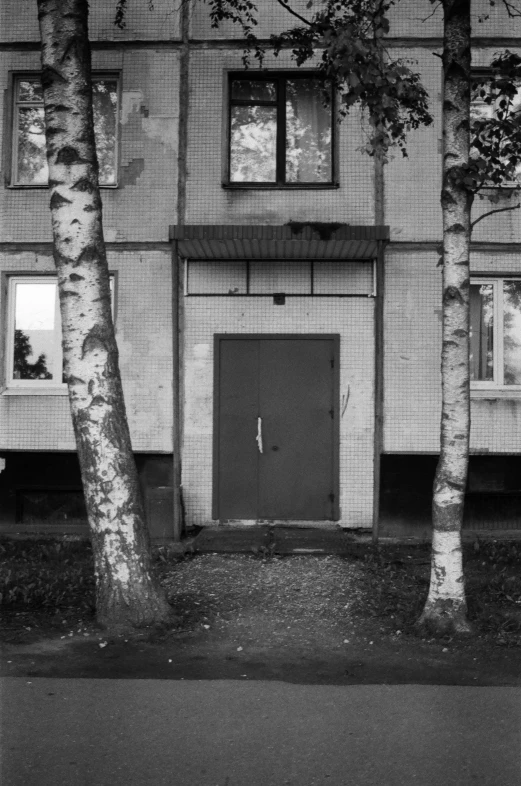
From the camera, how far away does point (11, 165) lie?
34.6 ft

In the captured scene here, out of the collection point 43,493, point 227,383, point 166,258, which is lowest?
point 43,493

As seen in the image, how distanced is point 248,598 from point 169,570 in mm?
1284

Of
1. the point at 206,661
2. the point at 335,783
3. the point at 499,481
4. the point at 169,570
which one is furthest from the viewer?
the point at 499,481

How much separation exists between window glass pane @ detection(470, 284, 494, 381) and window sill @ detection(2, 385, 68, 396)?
541 cm

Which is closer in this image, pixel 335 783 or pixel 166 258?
pixel 335 783

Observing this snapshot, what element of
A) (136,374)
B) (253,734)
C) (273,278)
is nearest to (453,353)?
(253,734)

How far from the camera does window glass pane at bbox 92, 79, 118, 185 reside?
10.5m

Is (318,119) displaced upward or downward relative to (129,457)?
upward

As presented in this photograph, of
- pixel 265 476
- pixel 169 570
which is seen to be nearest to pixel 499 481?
pixel 265 476

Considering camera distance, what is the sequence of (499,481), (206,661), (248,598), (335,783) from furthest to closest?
(499,481)
(248,598)
(206,661)
(335,783)

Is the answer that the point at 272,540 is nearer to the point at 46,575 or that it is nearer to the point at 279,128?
the point at 46,575

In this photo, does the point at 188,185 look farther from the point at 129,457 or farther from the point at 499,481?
the point at 499,481

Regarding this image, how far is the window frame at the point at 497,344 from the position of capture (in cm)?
1024

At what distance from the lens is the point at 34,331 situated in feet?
34.5
